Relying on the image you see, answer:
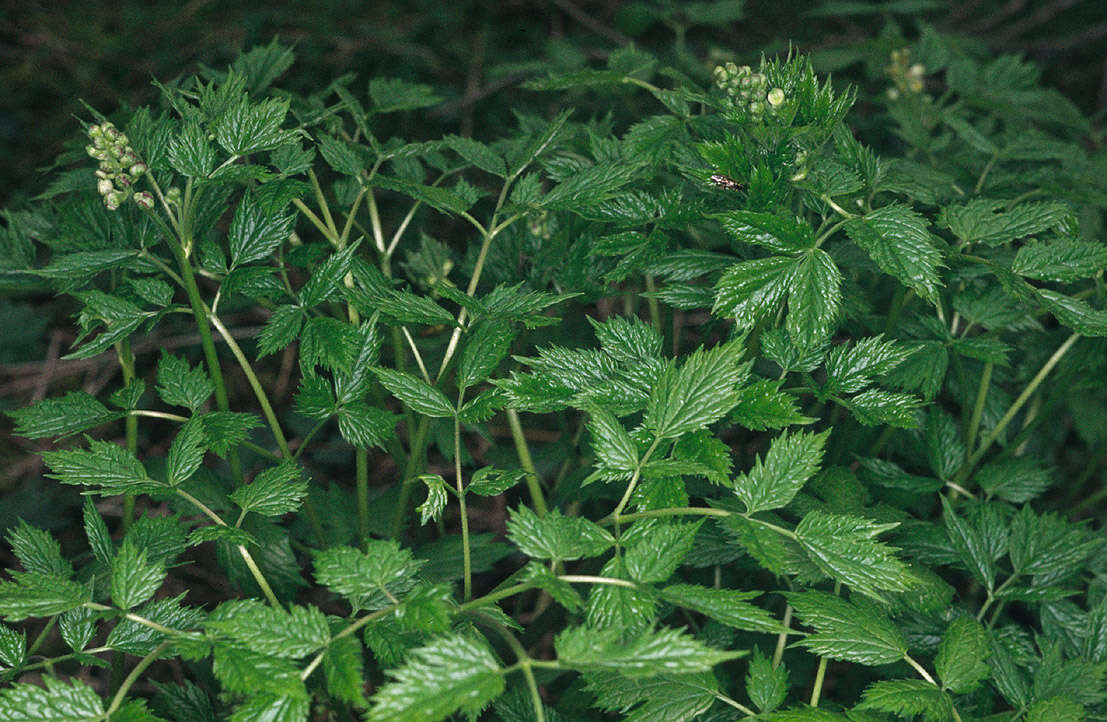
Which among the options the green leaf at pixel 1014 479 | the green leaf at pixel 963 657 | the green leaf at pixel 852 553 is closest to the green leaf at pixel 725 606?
the green leaf at pixel 852 553

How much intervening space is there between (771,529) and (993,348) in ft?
2.13

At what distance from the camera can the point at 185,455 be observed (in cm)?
120

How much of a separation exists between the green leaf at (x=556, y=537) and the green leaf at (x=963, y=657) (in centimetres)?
52

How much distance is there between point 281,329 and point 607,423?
531 mm

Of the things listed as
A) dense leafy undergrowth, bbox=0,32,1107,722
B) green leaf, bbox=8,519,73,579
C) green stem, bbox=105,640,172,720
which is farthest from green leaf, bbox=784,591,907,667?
green leaf, bbox=8,519,73,579

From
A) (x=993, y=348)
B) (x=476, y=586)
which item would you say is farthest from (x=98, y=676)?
(x=993, y=348)

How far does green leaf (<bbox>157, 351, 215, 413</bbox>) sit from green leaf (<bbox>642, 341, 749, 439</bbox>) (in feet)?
2.31

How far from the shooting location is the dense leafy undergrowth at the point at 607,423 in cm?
103

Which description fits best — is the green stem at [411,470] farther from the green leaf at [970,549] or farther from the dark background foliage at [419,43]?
the dark background foliage at [419,43]

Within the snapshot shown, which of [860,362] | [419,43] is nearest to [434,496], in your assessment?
[860,362]

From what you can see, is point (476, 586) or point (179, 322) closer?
point (476, 586)

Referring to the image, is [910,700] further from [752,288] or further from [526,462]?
[526,462]

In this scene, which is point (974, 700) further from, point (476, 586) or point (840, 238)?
point (476, 586)

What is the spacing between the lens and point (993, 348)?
1.45 m
